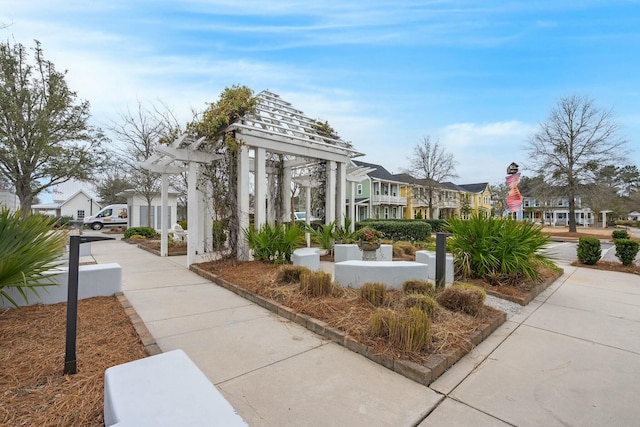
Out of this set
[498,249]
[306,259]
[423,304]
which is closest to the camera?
[423,304]

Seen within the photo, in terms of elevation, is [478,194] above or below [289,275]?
above

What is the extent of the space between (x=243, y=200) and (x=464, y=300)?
498 cm

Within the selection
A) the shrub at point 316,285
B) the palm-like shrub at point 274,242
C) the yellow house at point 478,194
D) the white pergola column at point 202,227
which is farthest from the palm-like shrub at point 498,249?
the yellow house at point 478,194

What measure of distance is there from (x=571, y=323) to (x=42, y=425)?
200 inches

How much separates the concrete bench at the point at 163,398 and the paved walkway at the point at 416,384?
508 mm

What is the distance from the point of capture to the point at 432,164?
2736 centimetres

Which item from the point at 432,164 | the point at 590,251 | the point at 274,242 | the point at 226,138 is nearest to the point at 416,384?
the point at 274,242

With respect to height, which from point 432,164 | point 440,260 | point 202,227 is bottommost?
point 440,260

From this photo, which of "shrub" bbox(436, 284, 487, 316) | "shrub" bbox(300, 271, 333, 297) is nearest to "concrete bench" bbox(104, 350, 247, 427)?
"shrub" bbox(300, 271, 333, 297)

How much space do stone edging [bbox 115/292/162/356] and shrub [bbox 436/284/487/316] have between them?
317 centimetres

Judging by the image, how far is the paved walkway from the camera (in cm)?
196

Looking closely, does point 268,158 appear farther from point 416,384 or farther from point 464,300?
point 416,384

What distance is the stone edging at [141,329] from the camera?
2660mm

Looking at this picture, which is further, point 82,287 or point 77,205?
point 77,205
